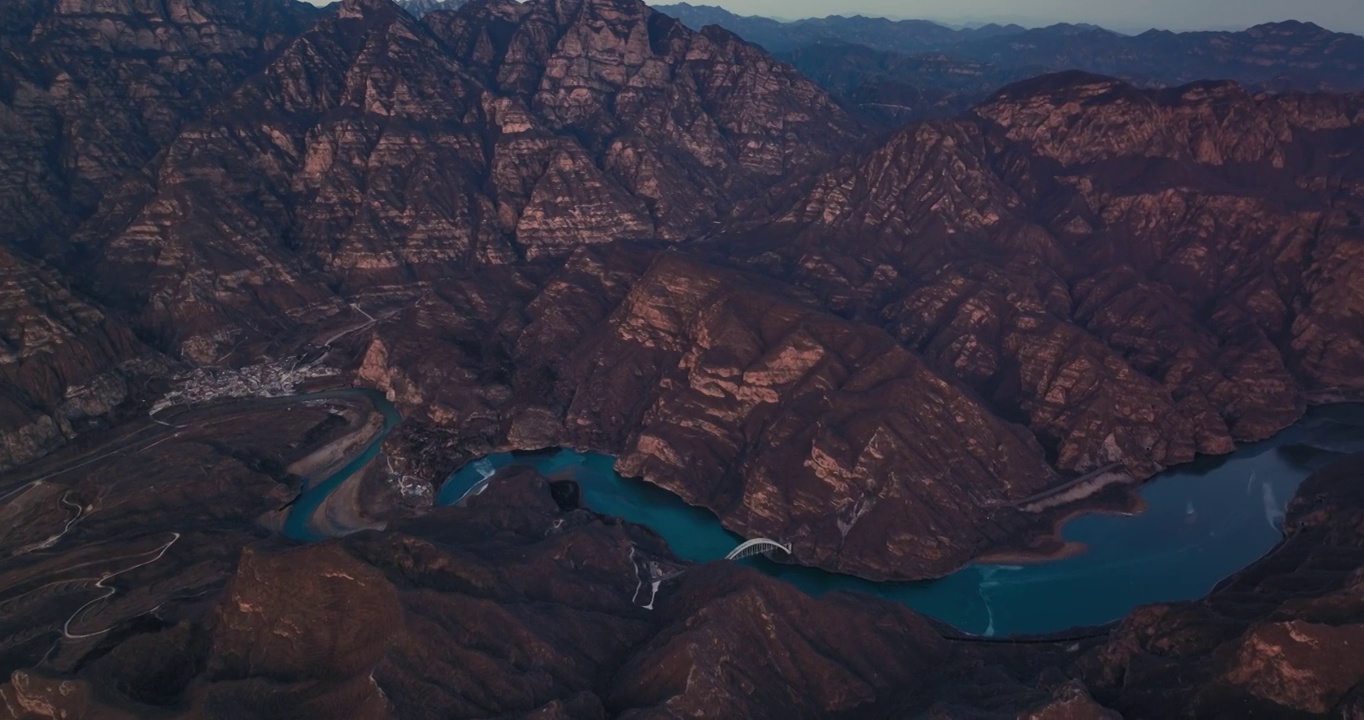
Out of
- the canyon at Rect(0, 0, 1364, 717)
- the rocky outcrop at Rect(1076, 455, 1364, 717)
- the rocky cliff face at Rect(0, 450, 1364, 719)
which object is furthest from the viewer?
the canyon at Rect(0, 0, 1364, 717)

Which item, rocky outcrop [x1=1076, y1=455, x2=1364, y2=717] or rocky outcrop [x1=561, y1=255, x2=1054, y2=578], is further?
rocky outcrop [x1=561, y1=255, x2=1054, y2=578]

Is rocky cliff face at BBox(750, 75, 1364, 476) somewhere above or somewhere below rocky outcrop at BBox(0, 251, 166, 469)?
above

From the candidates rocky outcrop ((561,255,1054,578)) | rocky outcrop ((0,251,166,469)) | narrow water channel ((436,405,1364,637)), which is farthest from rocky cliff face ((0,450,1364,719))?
rocky outcrop ((0,251,166,469))

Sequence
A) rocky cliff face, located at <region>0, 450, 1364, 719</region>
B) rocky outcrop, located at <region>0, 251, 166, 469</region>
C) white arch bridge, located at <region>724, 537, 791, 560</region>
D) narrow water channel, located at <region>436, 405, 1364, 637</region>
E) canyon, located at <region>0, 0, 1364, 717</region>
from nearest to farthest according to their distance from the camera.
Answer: rocky cliff face, located at <region>0, 450, 1364, 719</region>
canyon, located at <region>0, 0, 1364, 717</region>
narrow water channel, located at <region>436, 405, 1364, 637</region>
white arch bridge, located at <region>724, 537, 791, 560</region>
rocky outcrop, located at <region>0, 251, 166, 469</region>

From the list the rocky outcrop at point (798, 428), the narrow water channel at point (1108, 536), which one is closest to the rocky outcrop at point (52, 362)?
the narrow water channel at point (1108, 536)

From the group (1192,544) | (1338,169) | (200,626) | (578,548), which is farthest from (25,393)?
(1338,169)

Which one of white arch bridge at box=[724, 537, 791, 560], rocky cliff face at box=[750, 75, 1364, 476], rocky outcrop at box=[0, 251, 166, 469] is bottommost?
white arch bridge at box=[724, 537, 791, 560]

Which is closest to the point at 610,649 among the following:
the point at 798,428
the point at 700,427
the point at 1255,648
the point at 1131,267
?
the point at 798,428

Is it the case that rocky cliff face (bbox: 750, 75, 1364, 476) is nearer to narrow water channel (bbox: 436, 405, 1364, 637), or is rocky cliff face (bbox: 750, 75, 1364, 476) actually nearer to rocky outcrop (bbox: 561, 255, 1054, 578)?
narrow water channel (bbox: 436, 405, 1364, 637)

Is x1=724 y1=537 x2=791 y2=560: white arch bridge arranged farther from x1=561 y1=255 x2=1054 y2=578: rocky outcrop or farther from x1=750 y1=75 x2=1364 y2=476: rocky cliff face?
x1=750 y1=75 x2=1364 y2=476: rocky cliff face

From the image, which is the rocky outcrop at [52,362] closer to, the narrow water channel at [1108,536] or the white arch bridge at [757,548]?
the narrow water channel at [1108,536]

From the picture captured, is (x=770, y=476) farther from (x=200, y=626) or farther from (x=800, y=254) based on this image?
(x=800, y=254)
